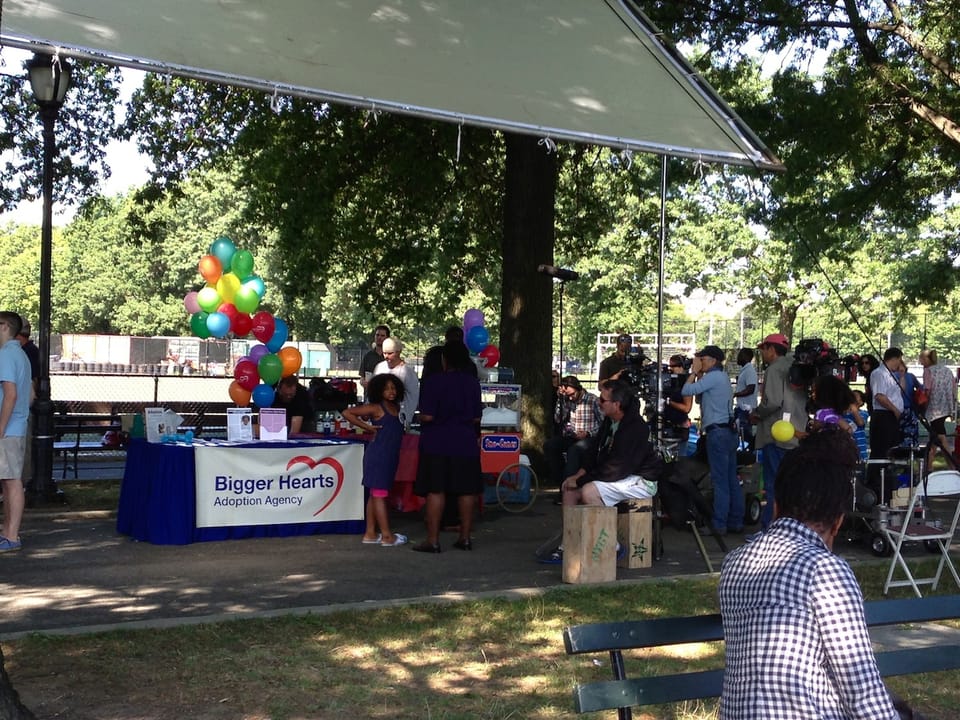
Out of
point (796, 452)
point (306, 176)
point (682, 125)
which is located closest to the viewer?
point (796, 452)

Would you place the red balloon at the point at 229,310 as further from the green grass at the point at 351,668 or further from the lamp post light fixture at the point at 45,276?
the green grass at the point at 351,668

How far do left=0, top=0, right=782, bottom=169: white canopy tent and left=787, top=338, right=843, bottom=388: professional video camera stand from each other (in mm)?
2157

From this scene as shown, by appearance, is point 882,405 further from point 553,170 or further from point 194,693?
point 194,693

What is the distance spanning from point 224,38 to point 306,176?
363 inches

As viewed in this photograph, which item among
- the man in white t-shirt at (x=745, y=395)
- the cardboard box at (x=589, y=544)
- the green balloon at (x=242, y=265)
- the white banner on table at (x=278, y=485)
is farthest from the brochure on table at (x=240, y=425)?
the man in white t-shirt at (x=745, y=395)

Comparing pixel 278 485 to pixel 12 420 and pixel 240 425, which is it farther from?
pixel 12 420

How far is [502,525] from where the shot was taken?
1136 centimetres

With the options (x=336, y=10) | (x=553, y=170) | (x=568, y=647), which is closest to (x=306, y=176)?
(x=553, y=170)

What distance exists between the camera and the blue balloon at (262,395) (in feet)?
38.7

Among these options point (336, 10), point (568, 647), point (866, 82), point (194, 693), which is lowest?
point (194, 693)

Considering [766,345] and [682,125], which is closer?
[682,125]

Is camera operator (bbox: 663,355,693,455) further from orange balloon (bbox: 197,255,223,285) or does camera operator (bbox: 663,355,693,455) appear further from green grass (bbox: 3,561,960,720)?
green grass (bbox: 3,561,960,720)

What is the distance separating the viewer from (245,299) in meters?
11.9

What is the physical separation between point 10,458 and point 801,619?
7.55m
